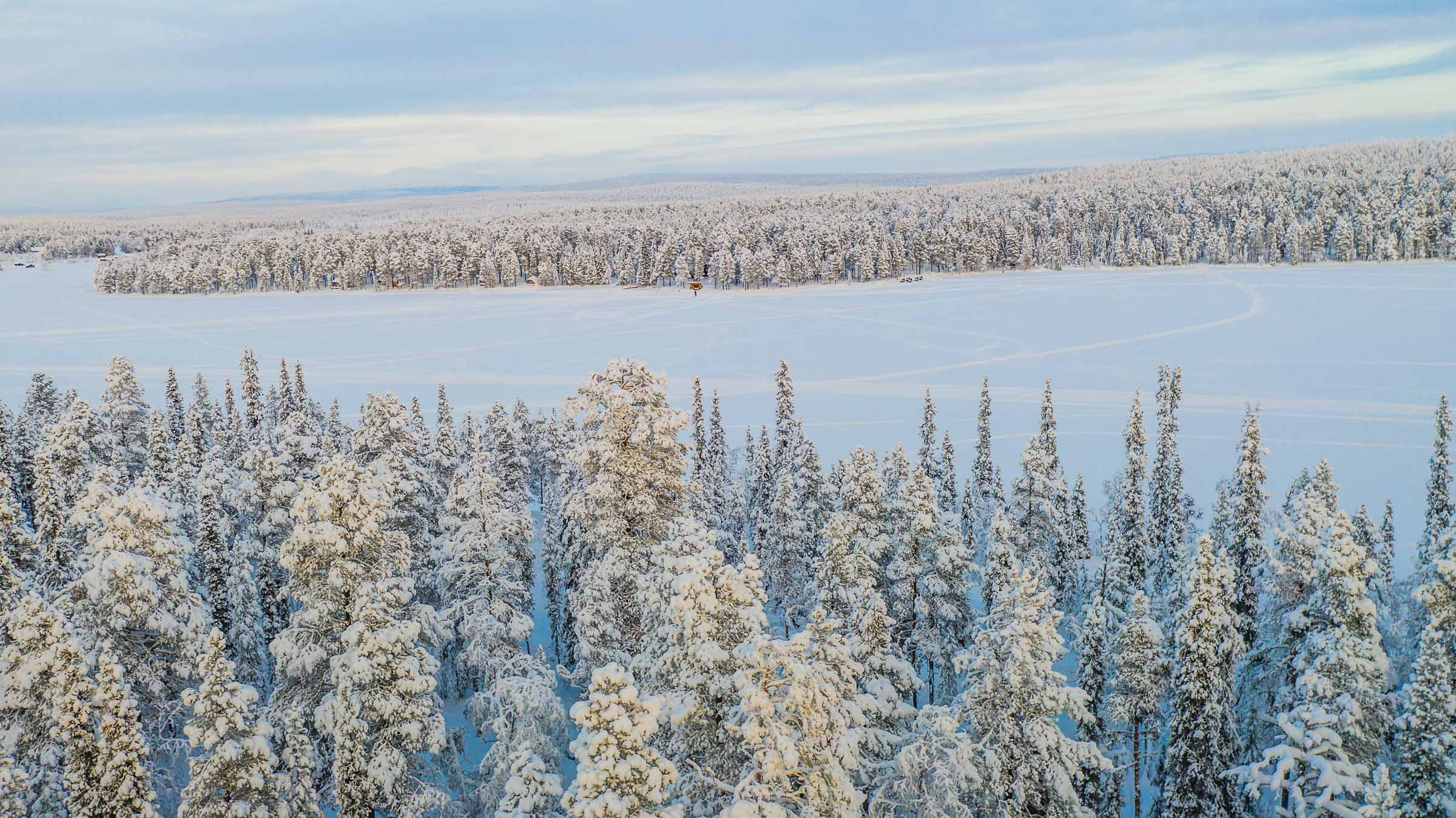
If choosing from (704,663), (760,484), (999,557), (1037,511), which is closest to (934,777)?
(704,663)

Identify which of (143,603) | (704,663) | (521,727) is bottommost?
(521,727)

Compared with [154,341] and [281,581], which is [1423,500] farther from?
[154,341]

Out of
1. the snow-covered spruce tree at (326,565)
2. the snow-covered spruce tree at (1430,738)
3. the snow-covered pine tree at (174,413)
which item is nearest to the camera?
the snow-covered spruce tree at (1430,738)

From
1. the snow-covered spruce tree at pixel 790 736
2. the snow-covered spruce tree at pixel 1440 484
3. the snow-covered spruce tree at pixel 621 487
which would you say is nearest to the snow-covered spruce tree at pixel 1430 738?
the snow-covered spruce tree at pixel 790 736

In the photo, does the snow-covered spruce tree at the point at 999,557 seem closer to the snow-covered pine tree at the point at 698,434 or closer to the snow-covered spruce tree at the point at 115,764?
the snow-covered pine tree at the point at 698,434

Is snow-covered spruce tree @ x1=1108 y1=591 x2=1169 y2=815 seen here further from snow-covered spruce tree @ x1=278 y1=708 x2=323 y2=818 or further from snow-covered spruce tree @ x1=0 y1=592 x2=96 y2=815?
snow-covered spruce tree @ x1=0 y1=592 x2=96 y2=815

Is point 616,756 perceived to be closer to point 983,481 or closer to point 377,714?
point 377,714

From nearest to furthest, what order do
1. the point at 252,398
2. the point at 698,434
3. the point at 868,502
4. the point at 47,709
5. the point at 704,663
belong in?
the point at 704,663 < the point at 47,709 < the point at 868,502 < the point at 698,434 < the point at 252,398
